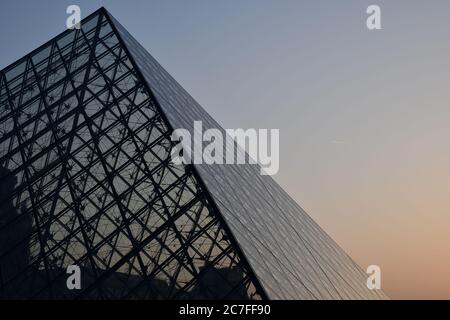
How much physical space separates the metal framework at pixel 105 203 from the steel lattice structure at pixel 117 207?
29mm

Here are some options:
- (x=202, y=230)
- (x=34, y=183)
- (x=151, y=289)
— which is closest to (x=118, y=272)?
(x=151, y=289)

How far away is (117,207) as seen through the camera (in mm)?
13406

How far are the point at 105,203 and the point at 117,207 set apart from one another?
0.36 meters

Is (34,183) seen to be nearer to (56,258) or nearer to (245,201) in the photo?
(56,258)

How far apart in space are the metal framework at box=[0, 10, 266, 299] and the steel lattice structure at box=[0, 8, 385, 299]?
0.10 ft

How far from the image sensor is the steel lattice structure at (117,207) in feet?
37.5

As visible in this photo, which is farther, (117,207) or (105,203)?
Answer: (105,203)

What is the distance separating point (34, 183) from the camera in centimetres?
1500

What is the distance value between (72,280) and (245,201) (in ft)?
21.0

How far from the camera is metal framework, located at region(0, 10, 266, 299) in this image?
1138 centimetres

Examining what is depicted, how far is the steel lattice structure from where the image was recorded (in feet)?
37.5
